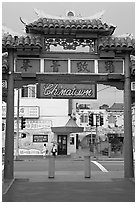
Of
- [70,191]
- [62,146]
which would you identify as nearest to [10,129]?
[70,191]

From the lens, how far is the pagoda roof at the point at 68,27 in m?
13.5

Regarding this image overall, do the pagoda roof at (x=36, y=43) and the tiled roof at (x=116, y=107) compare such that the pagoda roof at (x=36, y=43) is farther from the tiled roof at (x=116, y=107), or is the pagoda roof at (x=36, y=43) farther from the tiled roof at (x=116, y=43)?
the tiled roof at (x=116, y=107)

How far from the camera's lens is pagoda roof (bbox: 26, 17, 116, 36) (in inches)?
530

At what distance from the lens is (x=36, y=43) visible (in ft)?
43.8

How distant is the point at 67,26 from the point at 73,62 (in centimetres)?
142

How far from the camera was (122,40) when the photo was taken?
1380cm

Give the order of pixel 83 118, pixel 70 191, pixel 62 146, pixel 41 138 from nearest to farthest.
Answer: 1. pixel 70 191
2. pixel 62 146
3. pixel 41 138
4. pixel 83 118

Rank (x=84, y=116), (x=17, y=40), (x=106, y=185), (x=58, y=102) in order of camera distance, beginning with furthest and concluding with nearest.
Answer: (x=84, y=116) → (x=58, y=102) → (x=17, y=40) → (x=106, y=185)

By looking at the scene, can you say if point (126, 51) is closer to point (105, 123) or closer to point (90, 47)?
point (90, 47)

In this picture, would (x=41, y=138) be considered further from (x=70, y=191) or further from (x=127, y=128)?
(x=70, y=191)

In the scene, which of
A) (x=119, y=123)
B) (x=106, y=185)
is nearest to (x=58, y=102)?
(x=119, y=123)

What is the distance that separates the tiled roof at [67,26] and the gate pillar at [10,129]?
1366mm

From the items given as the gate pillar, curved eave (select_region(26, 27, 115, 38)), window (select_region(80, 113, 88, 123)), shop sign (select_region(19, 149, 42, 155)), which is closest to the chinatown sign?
the gate pillar

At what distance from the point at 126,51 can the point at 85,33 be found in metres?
1.75
